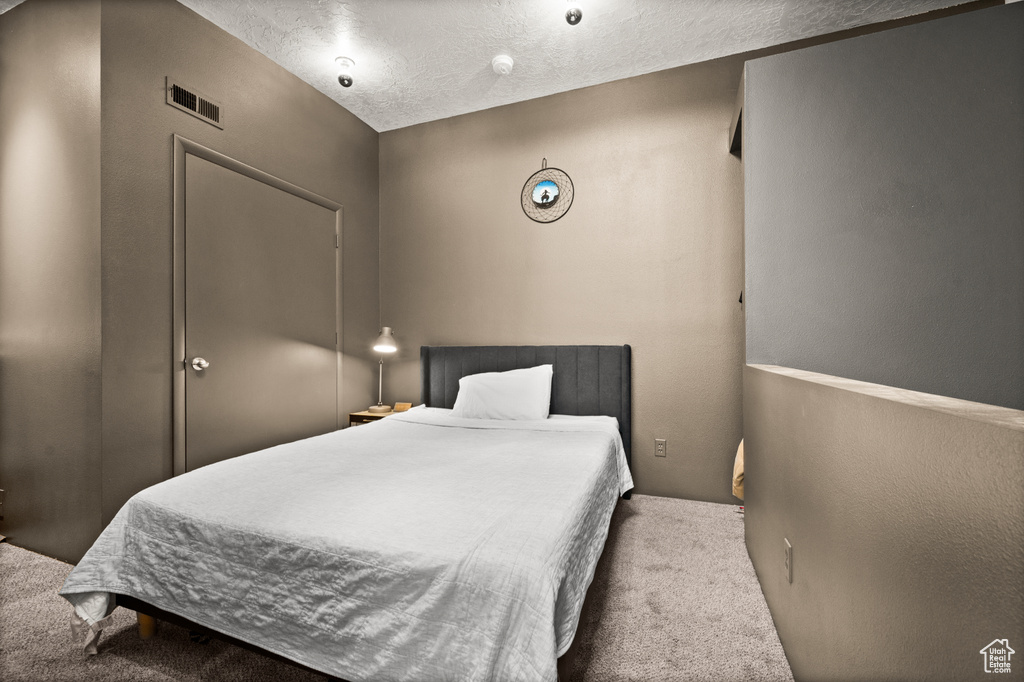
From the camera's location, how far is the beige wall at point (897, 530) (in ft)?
1.77

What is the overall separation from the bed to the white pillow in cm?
92

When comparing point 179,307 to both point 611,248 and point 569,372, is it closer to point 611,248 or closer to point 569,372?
point 569,372

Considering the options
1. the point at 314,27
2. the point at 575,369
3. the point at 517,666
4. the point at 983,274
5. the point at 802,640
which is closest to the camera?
the point at 517,666

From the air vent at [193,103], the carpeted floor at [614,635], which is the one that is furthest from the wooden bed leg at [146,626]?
the air vent at [193,103]

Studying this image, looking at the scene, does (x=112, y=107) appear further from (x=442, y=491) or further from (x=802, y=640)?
(x=802, y=640)

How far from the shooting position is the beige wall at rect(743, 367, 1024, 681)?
1.77 feet

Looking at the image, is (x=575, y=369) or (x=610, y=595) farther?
(x=575, y=369)

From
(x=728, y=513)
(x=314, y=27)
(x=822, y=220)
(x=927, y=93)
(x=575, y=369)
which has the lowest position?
(x=728, y=513)

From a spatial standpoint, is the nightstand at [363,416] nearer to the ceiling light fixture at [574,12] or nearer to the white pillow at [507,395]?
the white pillow at [507,395]

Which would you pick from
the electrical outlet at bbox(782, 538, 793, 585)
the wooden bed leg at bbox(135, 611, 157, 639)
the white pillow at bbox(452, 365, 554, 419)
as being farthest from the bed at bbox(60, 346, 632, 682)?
the white pillow at bbox(452, 365, 554, 419)

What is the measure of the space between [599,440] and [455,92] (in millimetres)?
2747

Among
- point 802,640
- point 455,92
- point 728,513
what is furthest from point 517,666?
point 455,92

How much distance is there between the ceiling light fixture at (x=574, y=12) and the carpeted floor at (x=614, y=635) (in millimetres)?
2895

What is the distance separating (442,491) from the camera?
1.46 meters
